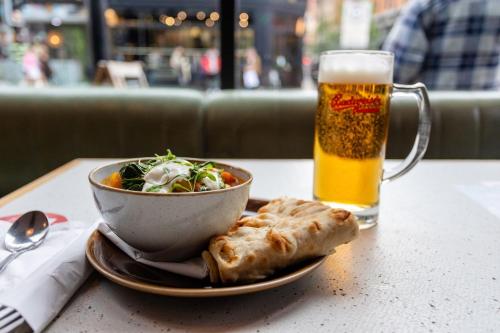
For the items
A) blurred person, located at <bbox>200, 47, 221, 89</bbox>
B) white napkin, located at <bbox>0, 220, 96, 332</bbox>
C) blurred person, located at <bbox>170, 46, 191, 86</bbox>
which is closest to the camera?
white napkin, located at <bbox>0, 220, 96, 332</bbox>

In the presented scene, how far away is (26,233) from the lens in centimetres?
63

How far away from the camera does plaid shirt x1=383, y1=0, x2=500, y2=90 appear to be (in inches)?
93.6

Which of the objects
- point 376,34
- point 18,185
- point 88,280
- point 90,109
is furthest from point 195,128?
point 376,34

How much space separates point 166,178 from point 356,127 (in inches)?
14.0

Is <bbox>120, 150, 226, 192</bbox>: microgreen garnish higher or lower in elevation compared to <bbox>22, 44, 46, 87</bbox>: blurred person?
lower

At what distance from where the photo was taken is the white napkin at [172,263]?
50 centimetres

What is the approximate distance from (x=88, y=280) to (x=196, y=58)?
12.9ft

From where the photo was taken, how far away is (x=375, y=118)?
0.74 metres

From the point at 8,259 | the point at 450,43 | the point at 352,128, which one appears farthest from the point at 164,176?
the point at 450,43

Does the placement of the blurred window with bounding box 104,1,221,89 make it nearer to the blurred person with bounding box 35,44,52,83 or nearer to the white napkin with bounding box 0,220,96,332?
the blurred person with bounding box 35,44,52,83

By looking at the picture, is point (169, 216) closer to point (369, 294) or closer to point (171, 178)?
point (171, 178)

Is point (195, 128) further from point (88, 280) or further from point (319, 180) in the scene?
point (88, 280)

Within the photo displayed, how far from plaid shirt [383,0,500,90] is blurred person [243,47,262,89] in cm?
144

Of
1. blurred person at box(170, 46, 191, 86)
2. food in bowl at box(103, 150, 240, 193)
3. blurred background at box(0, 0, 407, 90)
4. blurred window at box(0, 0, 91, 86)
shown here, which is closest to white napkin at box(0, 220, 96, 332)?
food in bowl at box(103, 150, 240, 193)
